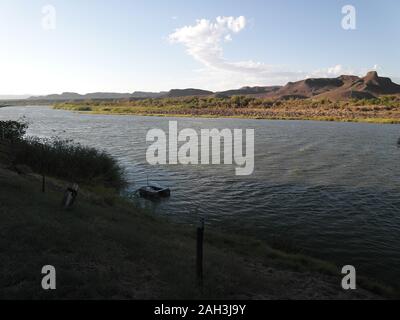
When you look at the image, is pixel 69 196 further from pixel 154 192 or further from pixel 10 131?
pixel 10 131

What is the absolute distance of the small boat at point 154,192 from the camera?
3002 centimetres

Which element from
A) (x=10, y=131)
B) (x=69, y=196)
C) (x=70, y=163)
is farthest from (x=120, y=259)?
(x=10, y=131)

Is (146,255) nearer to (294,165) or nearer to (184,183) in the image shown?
(184,183)

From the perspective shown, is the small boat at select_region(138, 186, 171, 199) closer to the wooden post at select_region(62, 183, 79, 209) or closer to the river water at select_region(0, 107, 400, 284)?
the river water at select_region(0, 107, 400, 284)

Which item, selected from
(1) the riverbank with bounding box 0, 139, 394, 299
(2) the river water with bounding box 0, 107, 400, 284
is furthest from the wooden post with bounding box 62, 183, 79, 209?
(2) the river water with bounding box 0, 107, 400, 284

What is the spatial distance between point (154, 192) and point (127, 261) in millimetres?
17341

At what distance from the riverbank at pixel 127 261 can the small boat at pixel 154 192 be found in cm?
1005

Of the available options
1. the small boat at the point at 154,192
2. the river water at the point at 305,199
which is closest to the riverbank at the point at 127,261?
the river water at the point at 305,199

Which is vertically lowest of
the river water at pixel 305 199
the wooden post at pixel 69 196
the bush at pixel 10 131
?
the river water at pixel 305 199

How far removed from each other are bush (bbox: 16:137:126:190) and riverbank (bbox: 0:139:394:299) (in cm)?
1084

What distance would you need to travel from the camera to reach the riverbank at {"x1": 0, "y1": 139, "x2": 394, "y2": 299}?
10.5 meters

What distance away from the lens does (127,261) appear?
12.8 meters

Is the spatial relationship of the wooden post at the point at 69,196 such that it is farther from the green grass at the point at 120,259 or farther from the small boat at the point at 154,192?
the small boat at the point at 154,192
